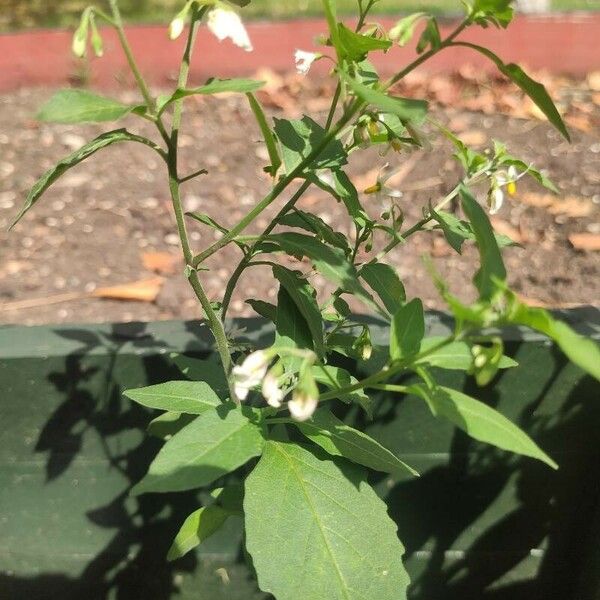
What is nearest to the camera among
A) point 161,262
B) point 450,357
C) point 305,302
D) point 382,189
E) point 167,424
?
point 450,357

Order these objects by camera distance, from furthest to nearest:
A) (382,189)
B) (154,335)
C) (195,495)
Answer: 1. (195,495)
2. (154,335)
3. (382,189)

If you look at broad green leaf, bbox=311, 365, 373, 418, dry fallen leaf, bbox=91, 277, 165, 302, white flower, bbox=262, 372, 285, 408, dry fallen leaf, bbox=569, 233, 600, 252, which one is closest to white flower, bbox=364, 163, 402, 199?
broad green leaf, bbox=311, 365, 373, 418

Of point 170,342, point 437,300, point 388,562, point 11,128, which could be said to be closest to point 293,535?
point 388,562

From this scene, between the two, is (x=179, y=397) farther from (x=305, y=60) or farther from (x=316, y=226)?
(x=305, y=60)

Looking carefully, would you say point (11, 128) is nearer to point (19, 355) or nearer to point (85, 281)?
point (85, 281)

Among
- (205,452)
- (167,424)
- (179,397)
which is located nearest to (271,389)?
(205,452)
